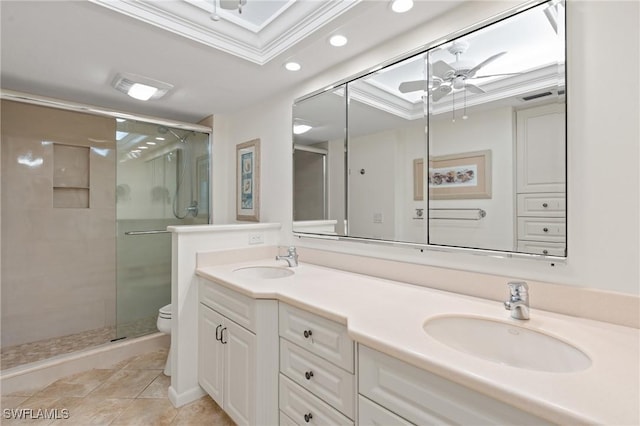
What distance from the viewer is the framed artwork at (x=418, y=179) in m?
1.56

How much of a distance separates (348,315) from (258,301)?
514 mm

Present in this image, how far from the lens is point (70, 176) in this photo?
112 inches

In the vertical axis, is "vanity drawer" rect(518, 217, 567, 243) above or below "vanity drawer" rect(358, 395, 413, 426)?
above

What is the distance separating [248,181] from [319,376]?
1970 mm

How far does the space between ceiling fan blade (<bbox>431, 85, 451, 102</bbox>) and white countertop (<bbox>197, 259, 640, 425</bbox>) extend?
0.92 m

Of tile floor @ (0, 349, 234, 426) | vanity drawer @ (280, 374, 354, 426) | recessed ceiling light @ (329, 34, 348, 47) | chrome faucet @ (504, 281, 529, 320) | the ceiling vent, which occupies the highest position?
recessed ceiling light @ (329, 34, 348, 47)

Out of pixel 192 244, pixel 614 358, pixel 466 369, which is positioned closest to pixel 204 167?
pixel 192 244

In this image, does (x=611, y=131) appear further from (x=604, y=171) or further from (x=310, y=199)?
(x=310, y=199)

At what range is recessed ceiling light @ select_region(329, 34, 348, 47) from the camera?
65.7 inches

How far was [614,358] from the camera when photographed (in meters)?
0.81

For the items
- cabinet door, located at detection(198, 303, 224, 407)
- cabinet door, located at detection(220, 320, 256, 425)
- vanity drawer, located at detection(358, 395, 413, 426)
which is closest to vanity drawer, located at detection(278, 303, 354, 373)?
vanity drawer, located at detection(358, 395, 413, 426)

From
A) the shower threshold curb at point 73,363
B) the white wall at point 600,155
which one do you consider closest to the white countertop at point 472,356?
the white wall at point 600,155

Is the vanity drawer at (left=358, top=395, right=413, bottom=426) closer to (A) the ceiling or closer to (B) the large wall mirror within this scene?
(B) the large wall mirror

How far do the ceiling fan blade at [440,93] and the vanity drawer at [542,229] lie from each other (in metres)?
0.67
